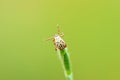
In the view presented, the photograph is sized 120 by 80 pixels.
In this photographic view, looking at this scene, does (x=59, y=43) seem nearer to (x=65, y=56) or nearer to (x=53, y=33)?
(x=65, y=56)

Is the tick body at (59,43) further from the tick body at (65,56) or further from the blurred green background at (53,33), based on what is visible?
the blurred green background at (53,33)

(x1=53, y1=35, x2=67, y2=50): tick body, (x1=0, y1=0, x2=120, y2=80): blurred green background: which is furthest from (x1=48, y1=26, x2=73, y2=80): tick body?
(x1=0, y1=0, x2=120, y2=80): blurred green background

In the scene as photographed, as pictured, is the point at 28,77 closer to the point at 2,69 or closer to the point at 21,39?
the point at 2,69

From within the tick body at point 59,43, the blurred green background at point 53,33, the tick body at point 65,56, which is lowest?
the tick body at point 65,56

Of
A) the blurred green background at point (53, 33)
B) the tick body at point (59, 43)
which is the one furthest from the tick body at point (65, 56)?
the blurred green background at point (53, 33)

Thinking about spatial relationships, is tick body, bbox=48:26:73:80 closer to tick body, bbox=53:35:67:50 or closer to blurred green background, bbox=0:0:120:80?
tick body, bbox=53:35:67:50

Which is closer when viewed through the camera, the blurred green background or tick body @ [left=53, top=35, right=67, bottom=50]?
tick body @ [left=53, top=35, right=67, bottom=50]

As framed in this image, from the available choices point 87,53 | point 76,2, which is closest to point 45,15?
point 76,2

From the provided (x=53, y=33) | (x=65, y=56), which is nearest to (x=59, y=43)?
(x=65, y=56)

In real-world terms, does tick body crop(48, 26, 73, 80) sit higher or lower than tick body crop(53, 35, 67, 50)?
lower
